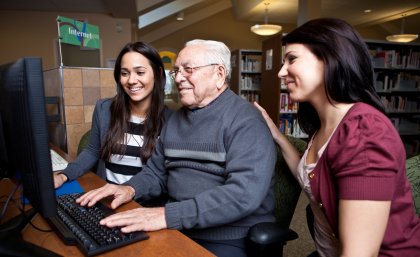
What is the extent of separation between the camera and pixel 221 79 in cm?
122

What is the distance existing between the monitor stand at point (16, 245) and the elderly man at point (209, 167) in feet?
0.67

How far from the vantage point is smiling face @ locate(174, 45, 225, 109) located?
118 centimetres

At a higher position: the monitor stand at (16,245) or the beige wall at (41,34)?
the beige wall at (41,34)

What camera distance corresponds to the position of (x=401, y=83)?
15.3ft

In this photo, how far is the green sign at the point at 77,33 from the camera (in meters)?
1.96

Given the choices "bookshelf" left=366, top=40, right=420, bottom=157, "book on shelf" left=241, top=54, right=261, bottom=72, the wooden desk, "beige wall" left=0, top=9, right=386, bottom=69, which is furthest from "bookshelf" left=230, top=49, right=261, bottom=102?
the wooden desk

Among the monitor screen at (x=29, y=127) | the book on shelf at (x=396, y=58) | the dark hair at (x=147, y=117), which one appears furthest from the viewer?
the book on shelf at (x=396, y=58)

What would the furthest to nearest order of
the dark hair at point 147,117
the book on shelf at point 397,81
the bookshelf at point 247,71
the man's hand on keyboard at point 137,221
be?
1. the bookshelf at point 247,71
2. the book on shelf at point 397,81
3. the dark hair at point 147,117
4. the man's hand on keyboard at point 137,221

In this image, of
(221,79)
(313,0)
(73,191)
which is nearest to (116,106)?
(73,191)

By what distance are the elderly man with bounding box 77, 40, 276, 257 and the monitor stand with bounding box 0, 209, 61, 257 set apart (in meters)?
0.20

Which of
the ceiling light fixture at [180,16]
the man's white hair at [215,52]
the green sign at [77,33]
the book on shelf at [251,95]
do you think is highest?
the ceiling light fixture at [180,16]

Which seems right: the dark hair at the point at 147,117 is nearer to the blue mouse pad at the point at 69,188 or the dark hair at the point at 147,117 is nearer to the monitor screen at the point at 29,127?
the blue mouse pad at the point at 69,188

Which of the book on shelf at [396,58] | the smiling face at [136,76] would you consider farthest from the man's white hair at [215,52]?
the book on shelf at [396,58]

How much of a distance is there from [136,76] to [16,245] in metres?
1.04
